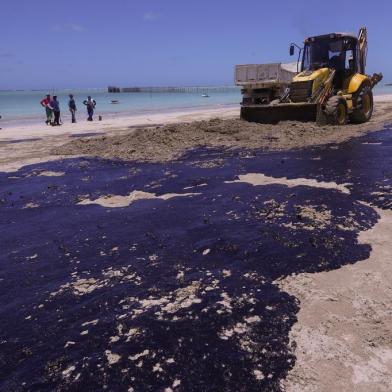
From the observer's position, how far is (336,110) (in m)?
13.7

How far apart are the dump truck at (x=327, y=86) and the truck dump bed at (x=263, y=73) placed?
18.6ft

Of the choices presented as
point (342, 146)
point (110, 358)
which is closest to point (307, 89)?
point (342, 146)

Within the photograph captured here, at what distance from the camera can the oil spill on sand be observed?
2.92 m

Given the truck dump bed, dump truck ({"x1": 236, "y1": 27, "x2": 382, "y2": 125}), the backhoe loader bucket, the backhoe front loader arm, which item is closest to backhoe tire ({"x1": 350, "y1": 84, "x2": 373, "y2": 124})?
dump truck ({"x1": 236, "y1": 27, "x2": 382, "y2": 125})

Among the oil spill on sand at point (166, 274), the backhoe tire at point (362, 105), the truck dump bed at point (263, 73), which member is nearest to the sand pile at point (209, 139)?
the backhoe tire at point (362, 105)

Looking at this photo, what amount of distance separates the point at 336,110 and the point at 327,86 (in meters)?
0.85

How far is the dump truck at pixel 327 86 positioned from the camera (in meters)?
13.7

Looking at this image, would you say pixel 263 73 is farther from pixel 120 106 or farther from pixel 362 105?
pixel 120 106

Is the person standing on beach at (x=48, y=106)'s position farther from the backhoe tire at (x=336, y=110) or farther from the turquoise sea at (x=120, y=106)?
the backhoe tire at (x=336, y=110)

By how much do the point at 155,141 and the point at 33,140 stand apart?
20.0ft

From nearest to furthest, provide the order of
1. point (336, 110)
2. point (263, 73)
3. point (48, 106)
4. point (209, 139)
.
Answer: point (209, 139) → point (336, 110) → point (263, 73) → point (48, 106)

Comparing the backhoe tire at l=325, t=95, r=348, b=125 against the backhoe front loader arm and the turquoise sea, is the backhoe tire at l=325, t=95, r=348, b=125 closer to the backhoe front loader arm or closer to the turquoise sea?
the backhoe front loader arm

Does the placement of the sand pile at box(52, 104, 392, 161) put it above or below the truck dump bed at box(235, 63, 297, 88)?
below

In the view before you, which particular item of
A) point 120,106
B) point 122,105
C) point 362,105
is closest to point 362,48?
point 362,105
